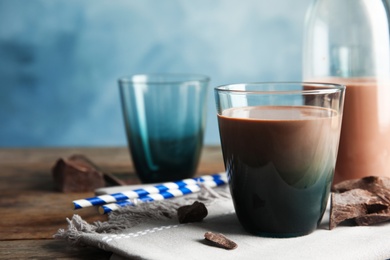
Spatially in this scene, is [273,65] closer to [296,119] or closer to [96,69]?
[96,69]

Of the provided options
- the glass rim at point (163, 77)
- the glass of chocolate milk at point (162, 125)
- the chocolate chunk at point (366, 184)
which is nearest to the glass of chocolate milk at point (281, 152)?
the chocolate chunk at point (366, 184)

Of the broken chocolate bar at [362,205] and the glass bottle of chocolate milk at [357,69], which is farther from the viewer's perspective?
the glass bottle of chocolate milk at [357,69]

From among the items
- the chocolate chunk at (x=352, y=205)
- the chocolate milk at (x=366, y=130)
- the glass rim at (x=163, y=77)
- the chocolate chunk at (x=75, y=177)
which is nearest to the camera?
the chocolate chunk at (x=352, y=205)

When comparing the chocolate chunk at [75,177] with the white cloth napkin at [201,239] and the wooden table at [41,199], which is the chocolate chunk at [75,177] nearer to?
the wooden table at [41,199]

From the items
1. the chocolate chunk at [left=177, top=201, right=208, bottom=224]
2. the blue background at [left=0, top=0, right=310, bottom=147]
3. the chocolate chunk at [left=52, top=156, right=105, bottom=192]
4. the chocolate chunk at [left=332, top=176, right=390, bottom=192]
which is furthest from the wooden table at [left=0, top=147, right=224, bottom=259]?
the chocolate chunk at [left=332, top=176, right=390, bottom=192]

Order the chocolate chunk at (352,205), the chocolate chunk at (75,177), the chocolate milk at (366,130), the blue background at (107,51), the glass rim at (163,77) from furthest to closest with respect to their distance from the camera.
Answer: the blue background at (107,51) < the glass rim at (163,77) < the chocolate chunk at (75,177) < the chocolate milk at (366,130) < the chocolate chunk at (352,205)

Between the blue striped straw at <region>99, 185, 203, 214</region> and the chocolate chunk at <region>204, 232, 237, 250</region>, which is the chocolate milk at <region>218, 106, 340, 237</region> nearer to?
the chocolate chunk at <region>204, 232, 237, 250</region>
